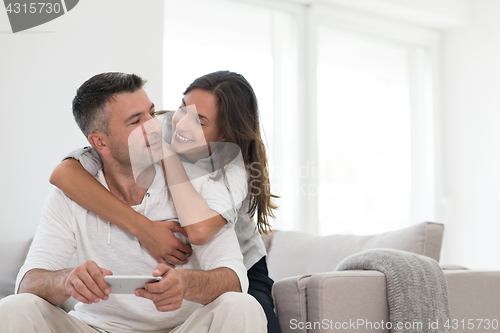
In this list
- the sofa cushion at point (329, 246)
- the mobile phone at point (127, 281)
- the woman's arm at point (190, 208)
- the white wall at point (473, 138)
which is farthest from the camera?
the white wall at point (473, 138)

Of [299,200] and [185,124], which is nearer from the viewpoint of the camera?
[185,124]

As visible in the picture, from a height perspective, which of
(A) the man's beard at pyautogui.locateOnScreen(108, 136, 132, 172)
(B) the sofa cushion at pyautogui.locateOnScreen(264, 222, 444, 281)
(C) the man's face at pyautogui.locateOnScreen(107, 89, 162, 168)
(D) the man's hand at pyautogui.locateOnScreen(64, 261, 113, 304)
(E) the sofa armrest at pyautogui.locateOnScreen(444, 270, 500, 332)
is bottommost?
(E) the sofa armrest at pyautogui.locateOnScreen(444, 270, 500, 332)

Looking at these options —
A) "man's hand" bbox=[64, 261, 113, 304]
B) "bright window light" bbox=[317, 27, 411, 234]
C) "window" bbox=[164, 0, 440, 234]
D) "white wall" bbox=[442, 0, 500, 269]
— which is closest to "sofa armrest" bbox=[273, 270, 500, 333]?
"man's hand" bbox=[64, 261, 113, 304]

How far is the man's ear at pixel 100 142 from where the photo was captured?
128 cm

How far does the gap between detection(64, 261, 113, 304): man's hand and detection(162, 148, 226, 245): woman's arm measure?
280 mm

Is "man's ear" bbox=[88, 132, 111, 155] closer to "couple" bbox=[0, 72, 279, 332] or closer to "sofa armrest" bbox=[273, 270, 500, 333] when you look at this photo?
"couple" bbox=[0, 72, 279, 332]

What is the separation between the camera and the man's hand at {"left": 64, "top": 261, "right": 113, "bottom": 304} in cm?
93

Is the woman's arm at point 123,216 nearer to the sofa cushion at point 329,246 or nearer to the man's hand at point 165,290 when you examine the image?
the man's hand at point 165,290

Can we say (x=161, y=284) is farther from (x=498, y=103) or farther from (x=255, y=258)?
(x=498, y=103)

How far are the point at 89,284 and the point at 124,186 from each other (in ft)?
1.38

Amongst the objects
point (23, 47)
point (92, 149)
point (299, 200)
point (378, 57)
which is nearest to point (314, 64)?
point (378, 57)

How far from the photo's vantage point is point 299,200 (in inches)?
117

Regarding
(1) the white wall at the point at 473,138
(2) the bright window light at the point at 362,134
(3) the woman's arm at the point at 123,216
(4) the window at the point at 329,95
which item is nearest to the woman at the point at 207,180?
(3) the woman's arm at the point at 123,216

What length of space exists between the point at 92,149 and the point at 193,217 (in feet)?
1.40
